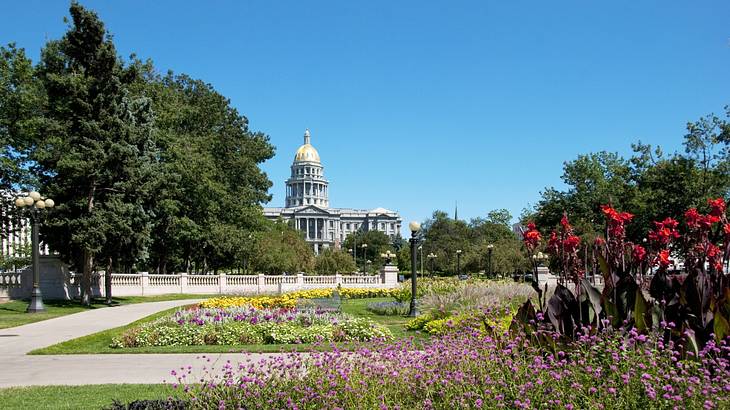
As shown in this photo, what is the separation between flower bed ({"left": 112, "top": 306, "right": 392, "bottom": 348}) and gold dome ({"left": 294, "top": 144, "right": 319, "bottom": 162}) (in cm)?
17573

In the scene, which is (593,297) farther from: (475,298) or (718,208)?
(475,298)

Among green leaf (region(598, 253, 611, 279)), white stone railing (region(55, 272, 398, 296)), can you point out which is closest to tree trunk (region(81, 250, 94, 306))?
white stone railing (region(55, 272, 398, 296))

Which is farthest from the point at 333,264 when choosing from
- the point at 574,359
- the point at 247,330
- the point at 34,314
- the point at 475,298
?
the point at 574,359

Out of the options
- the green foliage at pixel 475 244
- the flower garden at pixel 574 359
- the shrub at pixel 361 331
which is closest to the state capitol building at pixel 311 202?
the green foliage at pixel 475 244

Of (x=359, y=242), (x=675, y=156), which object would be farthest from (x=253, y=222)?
(x=359, y=242)

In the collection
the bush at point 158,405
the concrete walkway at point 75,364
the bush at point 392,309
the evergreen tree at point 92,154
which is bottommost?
the bush at point 392,309

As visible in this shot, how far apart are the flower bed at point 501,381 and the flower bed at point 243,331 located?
7.54 metres

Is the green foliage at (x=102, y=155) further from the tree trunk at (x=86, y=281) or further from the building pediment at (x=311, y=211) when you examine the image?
the building pediment at (x=311, y=211)

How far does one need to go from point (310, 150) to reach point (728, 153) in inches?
5934

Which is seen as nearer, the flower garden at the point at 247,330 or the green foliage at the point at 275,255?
the flower garden at the point at 247,330

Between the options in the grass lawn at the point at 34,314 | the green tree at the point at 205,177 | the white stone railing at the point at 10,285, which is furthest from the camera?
the green tree at the point at 205,177

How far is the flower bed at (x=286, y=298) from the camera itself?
23.0 m

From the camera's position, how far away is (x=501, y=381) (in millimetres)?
5535

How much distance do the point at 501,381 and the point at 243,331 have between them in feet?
34.8
